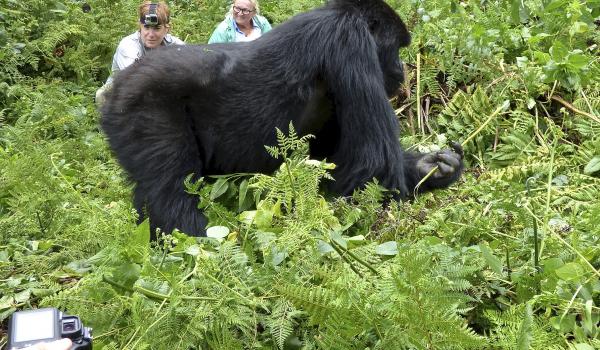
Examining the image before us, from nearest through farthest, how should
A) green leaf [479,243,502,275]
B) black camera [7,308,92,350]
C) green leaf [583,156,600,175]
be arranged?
black camera [7,308,92,350] → green leaf [479,243,502,275] → green leaf [583,156,600,175]

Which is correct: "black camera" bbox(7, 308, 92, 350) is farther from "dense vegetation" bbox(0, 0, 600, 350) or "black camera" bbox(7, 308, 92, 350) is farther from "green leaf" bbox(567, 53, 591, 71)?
"green leaf" bbox(567, 53, 591, 71)

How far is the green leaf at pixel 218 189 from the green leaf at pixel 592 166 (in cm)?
162

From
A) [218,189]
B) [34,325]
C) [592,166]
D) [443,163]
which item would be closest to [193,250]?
[34,325]

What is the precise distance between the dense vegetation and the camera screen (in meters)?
0.28

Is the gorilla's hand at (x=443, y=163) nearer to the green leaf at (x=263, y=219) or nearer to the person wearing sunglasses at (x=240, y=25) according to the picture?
the green leaf at (x=263, y=219)

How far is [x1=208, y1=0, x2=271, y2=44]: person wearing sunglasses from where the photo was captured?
5602 mm

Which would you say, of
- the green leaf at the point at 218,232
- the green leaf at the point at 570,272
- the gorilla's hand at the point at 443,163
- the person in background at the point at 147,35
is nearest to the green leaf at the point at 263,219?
the green leaf at the point at 218,232

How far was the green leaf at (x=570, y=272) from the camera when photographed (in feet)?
5.65

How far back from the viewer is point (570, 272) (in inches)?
68.0

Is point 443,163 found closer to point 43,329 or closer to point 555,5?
point 555,5

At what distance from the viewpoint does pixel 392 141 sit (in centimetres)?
315

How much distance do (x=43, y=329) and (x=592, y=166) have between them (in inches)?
104

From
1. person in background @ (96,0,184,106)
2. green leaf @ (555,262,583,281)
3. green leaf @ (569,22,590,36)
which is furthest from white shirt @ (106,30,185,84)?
green leaf @ (555,262,583,281)

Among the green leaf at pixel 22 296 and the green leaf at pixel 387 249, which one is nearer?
the green leaf at pixel 387 249
